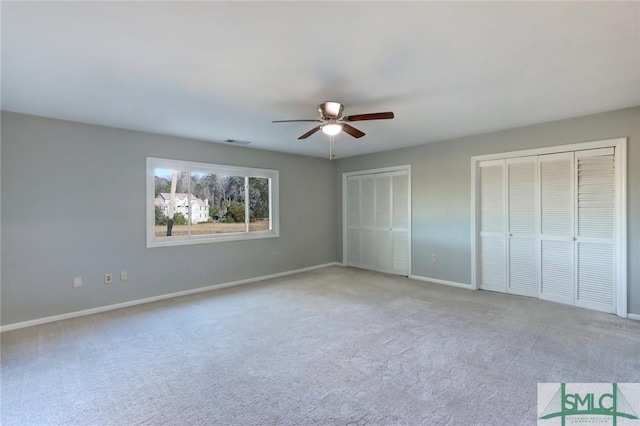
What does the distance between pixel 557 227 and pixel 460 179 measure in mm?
1473

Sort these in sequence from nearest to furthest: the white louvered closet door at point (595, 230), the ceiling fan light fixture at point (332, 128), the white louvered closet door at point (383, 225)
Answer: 1. the ceiling fan light fixture at point (332, 128)
2. the white louvered closet door at point (595, 230)
3. the white louvered closet door at point (383, 225)

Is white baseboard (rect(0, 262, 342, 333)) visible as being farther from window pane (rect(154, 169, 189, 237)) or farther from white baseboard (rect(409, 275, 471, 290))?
white baseboard (rect(409, 275, 471, 290))

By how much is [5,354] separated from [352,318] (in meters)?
3.40

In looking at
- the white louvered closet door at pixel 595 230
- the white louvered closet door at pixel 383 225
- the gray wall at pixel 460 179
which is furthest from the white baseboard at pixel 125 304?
the white louvered closet door at pixel 595 230

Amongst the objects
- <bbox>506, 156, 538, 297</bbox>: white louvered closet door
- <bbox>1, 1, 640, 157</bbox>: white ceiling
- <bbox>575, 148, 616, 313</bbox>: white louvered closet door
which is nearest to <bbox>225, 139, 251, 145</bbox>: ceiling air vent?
<bbox>1, 1, 640, 157</bbox>: white ceiling

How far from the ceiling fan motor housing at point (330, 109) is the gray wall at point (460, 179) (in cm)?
248

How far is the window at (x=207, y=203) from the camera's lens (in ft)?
15.0

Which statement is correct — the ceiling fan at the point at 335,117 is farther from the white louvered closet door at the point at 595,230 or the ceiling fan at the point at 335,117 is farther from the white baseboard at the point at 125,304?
the white baseboard at the point at 125,304

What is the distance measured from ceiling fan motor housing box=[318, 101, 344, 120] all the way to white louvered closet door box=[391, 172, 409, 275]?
123 inches

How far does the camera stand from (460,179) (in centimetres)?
503

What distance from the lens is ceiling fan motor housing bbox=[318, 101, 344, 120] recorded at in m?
2.88

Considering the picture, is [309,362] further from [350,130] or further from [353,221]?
[353,221]

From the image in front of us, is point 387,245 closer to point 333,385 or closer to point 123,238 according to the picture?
point 333,385

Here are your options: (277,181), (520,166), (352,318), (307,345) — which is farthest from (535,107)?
(277,181)
